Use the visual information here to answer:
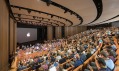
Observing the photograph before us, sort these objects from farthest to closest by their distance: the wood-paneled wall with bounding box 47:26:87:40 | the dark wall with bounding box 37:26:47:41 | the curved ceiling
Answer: the dark wall with bounding box 37:26:47:41
the wood-paneled wall with bounding box 47:26:87:40
the curved ceiling

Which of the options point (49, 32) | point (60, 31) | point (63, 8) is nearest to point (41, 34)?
point (49, 32)

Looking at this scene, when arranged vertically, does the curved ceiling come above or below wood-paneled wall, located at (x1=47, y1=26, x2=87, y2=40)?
above

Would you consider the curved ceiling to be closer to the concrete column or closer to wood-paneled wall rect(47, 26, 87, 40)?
the concrete column

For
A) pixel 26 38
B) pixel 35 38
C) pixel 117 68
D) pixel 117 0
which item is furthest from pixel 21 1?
pixel 35 38

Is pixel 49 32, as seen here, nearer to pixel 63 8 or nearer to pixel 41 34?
pixel 41 34

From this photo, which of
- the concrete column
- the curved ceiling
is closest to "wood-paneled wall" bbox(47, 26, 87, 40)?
the concrete column

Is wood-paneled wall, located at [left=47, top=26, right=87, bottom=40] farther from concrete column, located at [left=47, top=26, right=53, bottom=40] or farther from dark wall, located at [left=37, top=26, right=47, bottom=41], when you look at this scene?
dark wall, located at [left=37, top=26, right=47, bottom=41]

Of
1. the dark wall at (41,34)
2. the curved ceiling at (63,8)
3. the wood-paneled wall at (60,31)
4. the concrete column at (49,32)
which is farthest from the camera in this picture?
the dark wall at (41,34)

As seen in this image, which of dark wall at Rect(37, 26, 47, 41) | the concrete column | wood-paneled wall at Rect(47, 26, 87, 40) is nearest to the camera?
the concrete column

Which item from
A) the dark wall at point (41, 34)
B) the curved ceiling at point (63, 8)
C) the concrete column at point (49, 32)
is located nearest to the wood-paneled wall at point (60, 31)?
the concrete column at point (49, 32)

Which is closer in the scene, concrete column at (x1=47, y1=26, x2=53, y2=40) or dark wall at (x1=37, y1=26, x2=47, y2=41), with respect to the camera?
concrete column at (x1=47, y1=26, x2=53, y2=40)

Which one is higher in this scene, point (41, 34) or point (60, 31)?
point (60, 31)

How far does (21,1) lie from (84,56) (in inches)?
Result: 159

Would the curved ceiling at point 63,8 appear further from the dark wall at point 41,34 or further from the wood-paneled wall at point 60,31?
the dark wall at point 41,34
